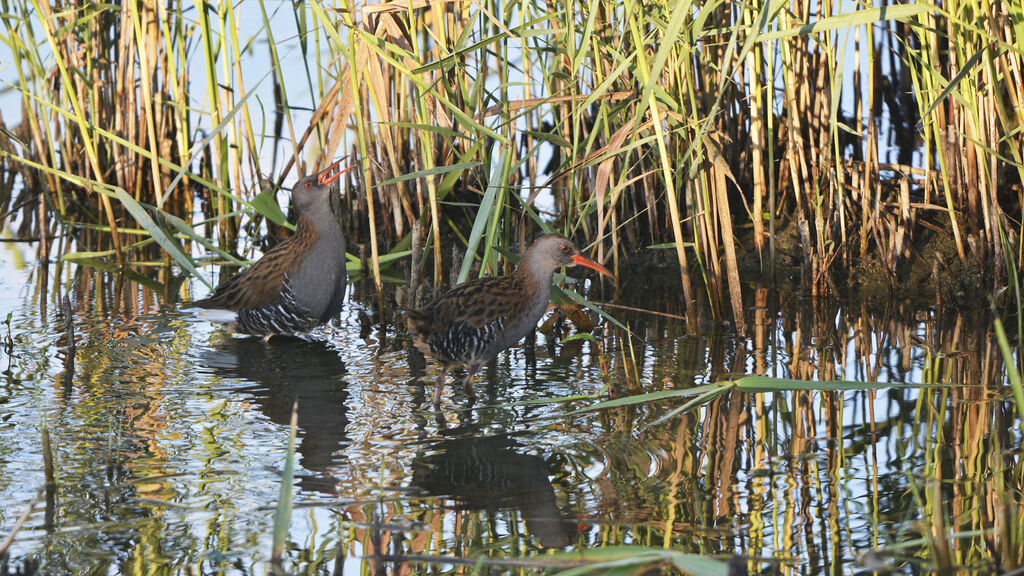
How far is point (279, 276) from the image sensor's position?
565 cm

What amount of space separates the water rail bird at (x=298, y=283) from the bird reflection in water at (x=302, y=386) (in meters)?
0.13

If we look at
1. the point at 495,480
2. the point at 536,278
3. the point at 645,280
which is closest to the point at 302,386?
the point at 536,278

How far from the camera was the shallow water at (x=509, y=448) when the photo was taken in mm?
3158

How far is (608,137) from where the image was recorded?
16.3 ft

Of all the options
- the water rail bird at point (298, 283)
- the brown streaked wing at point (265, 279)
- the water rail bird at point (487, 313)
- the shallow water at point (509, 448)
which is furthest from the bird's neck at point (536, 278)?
the brown streaked wing at point (265, 279)

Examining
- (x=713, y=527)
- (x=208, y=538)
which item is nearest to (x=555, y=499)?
(x=713, y=527)

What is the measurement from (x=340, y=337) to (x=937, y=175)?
324cm

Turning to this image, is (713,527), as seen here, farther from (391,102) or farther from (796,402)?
(391,102)

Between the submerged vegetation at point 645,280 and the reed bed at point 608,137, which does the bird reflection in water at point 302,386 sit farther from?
the reed bed at point 608,137

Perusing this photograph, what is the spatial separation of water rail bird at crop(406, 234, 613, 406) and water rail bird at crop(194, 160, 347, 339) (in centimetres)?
86

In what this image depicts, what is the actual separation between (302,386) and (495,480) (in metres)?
1.44

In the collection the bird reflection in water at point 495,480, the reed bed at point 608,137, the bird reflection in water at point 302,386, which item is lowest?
the bird reflection in water at point 495,480

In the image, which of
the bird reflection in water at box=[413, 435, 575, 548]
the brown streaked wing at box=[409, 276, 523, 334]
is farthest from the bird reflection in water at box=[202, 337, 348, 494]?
the brown streaked wing at box=[409, 276, 523, 334]

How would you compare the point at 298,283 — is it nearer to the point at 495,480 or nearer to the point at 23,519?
the point at 495,480
